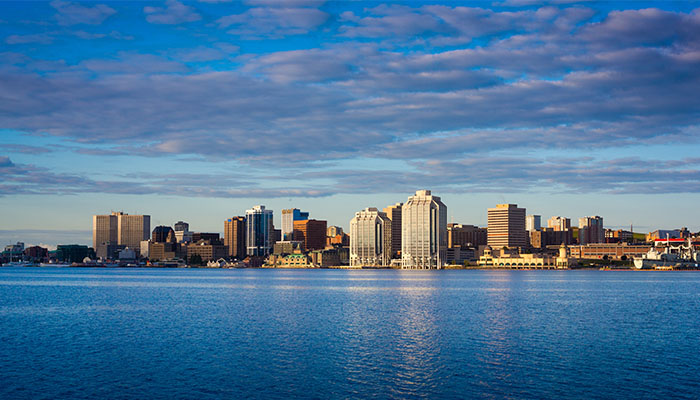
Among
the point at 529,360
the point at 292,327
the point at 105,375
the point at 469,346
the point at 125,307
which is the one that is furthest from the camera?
the point at 125,307

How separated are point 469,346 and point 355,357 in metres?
11.0

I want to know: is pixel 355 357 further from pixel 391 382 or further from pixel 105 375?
pixel 105 375

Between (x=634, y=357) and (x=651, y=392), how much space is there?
1204 centimetres

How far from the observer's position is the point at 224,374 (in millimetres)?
46344

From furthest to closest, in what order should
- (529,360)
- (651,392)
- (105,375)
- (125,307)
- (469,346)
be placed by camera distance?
(125,307) < (469,346) < (529,360) < (105,375) < (651,392)

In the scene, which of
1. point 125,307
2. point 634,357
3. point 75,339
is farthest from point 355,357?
point 125,307

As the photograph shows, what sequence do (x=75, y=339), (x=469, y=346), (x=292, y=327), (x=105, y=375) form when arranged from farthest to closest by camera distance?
(x=292, y=327)
(x=75, y=339)
(x=469, y=346)
(x=105, y=375)

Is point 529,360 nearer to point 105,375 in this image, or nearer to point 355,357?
point 355,357

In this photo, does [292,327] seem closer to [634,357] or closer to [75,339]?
[75,339]

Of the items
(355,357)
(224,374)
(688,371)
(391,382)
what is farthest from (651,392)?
(224,374)

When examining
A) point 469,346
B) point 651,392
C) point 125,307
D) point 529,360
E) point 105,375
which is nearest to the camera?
point 651,392

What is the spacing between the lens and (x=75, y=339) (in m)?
62.8

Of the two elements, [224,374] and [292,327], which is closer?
[224,374]

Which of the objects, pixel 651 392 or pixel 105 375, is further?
pixel 105 375
